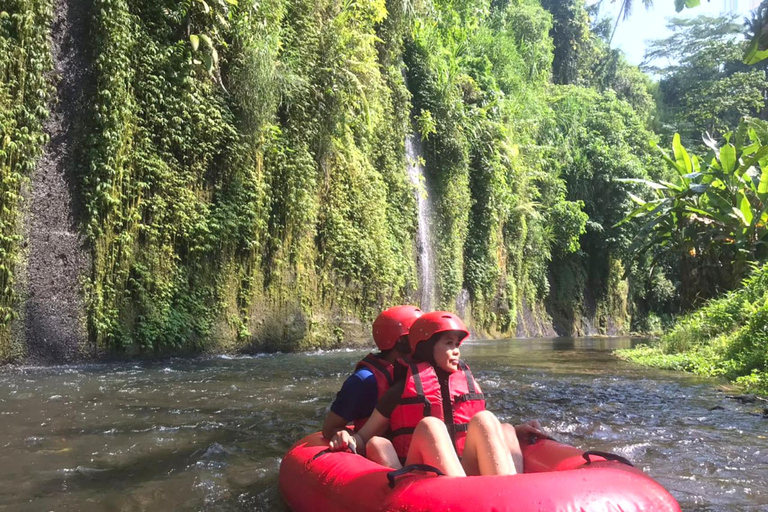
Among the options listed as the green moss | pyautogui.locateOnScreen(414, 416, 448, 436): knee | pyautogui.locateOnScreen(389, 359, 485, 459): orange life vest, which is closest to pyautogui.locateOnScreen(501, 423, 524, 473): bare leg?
pyautogui.locateOnScreen(389, 359, 485, 459): orange life vest

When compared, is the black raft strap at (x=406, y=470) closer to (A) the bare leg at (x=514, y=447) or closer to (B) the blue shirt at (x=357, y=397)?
(A) the bare leg at (x=514, y=447)

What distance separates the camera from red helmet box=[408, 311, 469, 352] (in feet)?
10.8

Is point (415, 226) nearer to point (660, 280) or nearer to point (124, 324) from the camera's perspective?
point (124, 324)

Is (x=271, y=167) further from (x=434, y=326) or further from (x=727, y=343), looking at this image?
(x=434, y=326)

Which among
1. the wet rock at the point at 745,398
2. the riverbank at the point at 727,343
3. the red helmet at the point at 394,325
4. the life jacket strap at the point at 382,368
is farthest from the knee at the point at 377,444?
the riverbank at the point at 727,343

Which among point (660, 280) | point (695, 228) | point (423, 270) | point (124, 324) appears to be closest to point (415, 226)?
point (423, 270)

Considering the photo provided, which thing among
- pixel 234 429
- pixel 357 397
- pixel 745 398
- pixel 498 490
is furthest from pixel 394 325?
pixel 745 398

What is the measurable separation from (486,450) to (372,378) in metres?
0.94

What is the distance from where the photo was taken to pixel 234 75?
9930mm

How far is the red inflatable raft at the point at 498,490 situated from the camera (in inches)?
86.3

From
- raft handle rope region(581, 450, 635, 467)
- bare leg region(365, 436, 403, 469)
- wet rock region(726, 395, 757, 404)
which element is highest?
raft handle rope region(581, 450, 635, 467)

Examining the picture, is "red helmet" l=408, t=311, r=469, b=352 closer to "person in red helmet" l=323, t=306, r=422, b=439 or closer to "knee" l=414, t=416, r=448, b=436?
"person in red helmet" l=323, t=306, r=422, b=439

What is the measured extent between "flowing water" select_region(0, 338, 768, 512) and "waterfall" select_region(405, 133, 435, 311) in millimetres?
7518

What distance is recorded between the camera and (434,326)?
332 centimetres
